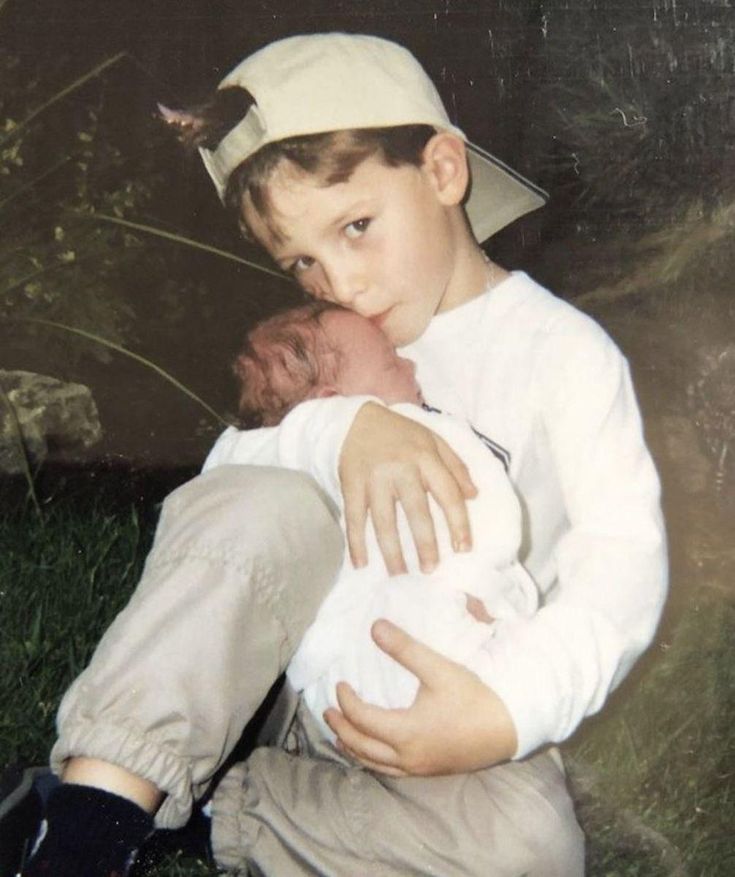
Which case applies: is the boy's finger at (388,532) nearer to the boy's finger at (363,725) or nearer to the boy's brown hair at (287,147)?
the boy's finger at (363,725)

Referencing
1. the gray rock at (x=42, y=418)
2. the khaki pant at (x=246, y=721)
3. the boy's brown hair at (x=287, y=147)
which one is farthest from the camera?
the gray rock at (x=42, y=418)

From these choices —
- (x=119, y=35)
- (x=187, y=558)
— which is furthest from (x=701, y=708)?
(x=119, y=35)

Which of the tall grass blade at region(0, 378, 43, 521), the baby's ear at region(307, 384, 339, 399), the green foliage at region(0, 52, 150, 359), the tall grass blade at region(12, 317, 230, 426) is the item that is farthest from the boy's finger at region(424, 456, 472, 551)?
the tall grass blade at region(0, 378, 43, 521)

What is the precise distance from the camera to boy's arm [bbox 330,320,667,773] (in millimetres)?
972

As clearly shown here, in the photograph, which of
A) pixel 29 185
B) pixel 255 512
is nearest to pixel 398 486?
pixel 255 512

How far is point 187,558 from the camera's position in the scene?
0.97 metres

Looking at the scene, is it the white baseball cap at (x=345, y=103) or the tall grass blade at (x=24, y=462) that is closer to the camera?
the white baseball cap at (x=345, y=103)

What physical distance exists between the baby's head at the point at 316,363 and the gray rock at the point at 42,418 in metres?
0.17

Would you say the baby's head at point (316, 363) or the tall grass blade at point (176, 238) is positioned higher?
the tall grass blade at point (176, 238)

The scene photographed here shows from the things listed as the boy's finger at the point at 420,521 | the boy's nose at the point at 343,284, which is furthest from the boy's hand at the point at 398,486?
the boy's nose at the point at 343,284

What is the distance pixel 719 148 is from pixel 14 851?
0.89m

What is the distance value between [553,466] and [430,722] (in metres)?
0.24

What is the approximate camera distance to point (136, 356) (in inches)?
44.3

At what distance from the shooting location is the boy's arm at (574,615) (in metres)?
0.97
